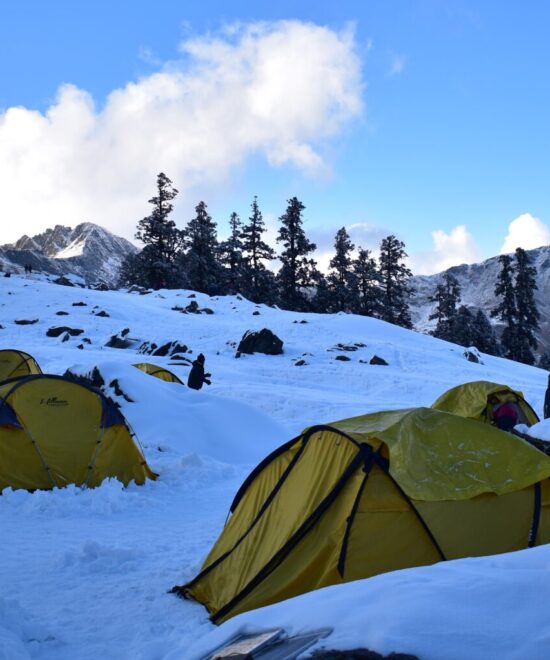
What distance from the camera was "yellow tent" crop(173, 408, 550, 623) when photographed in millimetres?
4559

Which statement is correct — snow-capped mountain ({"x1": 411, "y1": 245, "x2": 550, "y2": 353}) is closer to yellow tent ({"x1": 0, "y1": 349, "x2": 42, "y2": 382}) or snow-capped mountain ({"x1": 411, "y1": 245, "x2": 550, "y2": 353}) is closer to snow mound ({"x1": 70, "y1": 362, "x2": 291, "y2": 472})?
yellow tent ({"x1": 0, "y1": 349, "x2": 42, "y2": 382})

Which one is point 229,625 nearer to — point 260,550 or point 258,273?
point 260,550

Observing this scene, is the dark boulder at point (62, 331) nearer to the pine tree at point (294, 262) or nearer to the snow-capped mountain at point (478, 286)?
the pine tree at point (294, 262)

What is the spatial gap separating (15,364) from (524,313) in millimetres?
42342

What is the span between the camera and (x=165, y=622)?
4633mm

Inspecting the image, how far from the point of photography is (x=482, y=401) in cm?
1274

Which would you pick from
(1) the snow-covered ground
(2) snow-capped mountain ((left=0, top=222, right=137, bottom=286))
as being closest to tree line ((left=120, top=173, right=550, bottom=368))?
(1) the snow-covered ground

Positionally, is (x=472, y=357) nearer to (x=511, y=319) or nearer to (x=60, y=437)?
(x=511, y=319)

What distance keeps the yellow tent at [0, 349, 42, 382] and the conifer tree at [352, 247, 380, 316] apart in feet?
132

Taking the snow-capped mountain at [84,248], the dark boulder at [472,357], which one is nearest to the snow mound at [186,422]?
the dark boulder at [472,357]

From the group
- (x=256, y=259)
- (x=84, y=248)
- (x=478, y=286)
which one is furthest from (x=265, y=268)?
(x=84, y=248)

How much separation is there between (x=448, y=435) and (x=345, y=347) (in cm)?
A: 2346

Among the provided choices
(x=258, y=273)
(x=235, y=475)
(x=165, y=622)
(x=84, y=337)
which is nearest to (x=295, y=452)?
(x=165, y=622)

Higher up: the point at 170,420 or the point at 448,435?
the point at 448,435
